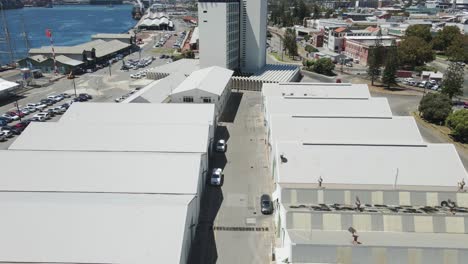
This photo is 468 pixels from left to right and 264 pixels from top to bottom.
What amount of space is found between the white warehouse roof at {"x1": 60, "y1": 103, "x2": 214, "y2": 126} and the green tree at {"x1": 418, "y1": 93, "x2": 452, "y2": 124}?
59.6ft

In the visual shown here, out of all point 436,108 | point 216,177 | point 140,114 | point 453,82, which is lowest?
point 216,177

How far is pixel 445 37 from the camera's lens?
207 feet

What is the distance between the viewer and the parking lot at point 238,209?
1564 centimetres

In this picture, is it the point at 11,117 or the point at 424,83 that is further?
the point at 424,83

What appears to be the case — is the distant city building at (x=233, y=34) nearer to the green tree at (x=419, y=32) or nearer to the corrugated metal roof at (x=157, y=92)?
the corrugated metal roof at (x=157, y=92)

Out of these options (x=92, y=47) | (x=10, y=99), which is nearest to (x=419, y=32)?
(x=92, y=47)

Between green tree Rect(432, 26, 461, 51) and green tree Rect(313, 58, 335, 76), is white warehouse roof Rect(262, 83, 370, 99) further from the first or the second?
green tree Rect(432, 26, 461, 51)

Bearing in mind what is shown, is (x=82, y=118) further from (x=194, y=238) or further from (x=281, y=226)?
(x=281, y=226)

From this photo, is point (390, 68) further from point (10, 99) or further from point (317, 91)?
point (10, 99)

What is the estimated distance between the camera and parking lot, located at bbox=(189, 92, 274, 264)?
15.6m

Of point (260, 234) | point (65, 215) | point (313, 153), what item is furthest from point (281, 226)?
point (65, 215)

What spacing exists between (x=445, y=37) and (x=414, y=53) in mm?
15848

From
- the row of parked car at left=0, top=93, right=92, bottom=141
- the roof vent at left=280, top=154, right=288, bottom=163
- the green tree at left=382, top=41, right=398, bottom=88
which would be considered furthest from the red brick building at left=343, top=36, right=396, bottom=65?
the roof vent at left=280, top=154, right=288, bottom=163

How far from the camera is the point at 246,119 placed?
1217 inches
